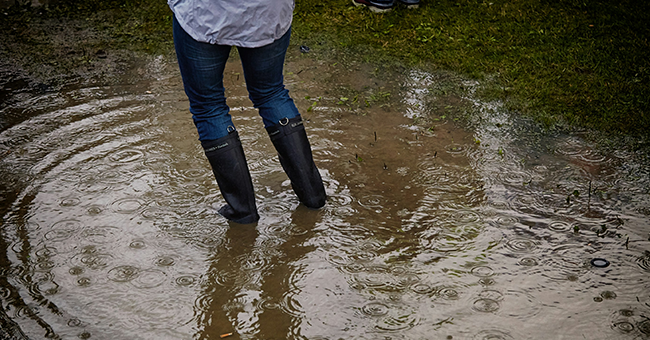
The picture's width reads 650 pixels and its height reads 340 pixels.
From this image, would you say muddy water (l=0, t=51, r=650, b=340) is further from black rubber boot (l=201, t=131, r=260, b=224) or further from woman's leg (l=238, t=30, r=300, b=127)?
woman's leg (l=238, t=30, r=300, b=127)

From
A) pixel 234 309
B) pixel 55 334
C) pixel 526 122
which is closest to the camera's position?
pixel 55 334

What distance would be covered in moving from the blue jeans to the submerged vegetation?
1983 mm

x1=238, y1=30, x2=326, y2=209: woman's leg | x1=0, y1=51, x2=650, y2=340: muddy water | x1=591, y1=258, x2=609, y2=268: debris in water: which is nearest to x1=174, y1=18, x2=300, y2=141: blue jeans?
x1=238, y1=30, x2=326, y2=209: woman's leg

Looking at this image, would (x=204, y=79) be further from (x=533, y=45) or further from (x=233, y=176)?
(x=533, y=45)

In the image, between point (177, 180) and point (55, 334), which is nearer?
point (55, 334)

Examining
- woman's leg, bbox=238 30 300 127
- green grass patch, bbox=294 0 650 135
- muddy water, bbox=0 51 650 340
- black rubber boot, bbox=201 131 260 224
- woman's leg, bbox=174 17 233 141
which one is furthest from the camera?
green grass patch, bbox=294 0 650 135

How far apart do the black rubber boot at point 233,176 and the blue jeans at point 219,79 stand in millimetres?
52

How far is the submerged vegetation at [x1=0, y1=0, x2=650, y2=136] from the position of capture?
4137 millimetres

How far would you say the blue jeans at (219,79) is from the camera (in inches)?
101

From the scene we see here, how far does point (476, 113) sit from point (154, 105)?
2265 mm

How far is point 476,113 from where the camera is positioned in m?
4.05

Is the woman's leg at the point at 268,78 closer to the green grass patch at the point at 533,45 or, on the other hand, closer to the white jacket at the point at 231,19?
the white jacket at the point at 231,19

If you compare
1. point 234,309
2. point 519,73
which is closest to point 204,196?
point 234,309

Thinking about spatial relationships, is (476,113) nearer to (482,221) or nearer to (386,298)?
(482,221)
